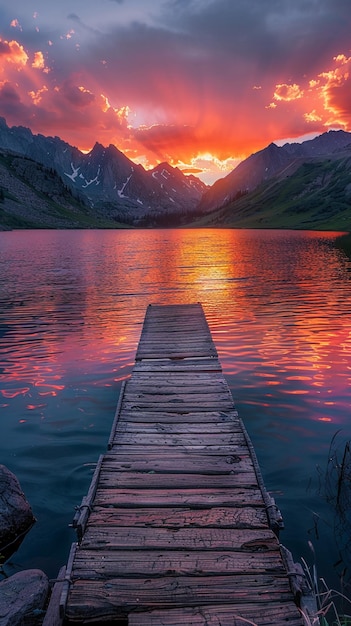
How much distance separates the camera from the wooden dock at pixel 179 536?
583cm

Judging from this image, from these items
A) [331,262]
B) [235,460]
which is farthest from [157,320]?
[331,262]

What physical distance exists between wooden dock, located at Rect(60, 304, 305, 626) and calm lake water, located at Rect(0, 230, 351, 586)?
1.87 metres

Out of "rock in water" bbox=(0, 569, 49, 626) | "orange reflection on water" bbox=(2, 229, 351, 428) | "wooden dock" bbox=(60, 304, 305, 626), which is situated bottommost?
"orange reflection on water" bbox=(2, 229, 351, 428)

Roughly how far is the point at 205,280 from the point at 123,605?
4904cm

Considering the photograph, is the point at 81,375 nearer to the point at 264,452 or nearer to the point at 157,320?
the point at 157,320

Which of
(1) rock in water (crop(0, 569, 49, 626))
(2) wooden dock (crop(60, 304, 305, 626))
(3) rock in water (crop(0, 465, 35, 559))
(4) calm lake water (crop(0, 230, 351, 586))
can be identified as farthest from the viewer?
(4) calm lake water (crop(0, 230, 351, 586))

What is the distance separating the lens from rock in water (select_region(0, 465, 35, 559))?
9062 millimetres

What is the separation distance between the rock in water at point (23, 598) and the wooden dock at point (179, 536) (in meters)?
0.96

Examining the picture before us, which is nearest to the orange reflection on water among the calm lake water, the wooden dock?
the calm lake water

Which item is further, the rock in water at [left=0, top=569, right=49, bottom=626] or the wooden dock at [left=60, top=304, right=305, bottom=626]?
the rock in water at [left=0, top=569, right=49, bottom=626]

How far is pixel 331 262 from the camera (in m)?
66.9

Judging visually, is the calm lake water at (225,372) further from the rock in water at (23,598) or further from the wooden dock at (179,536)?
the wooden dock at (179,536)

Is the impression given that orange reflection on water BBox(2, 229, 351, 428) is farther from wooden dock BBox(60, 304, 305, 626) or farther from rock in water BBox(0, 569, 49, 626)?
rock in water BBox(0, 569, 49, 626)

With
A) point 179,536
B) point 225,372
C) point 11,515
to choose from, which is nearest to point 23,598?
point 179,536
